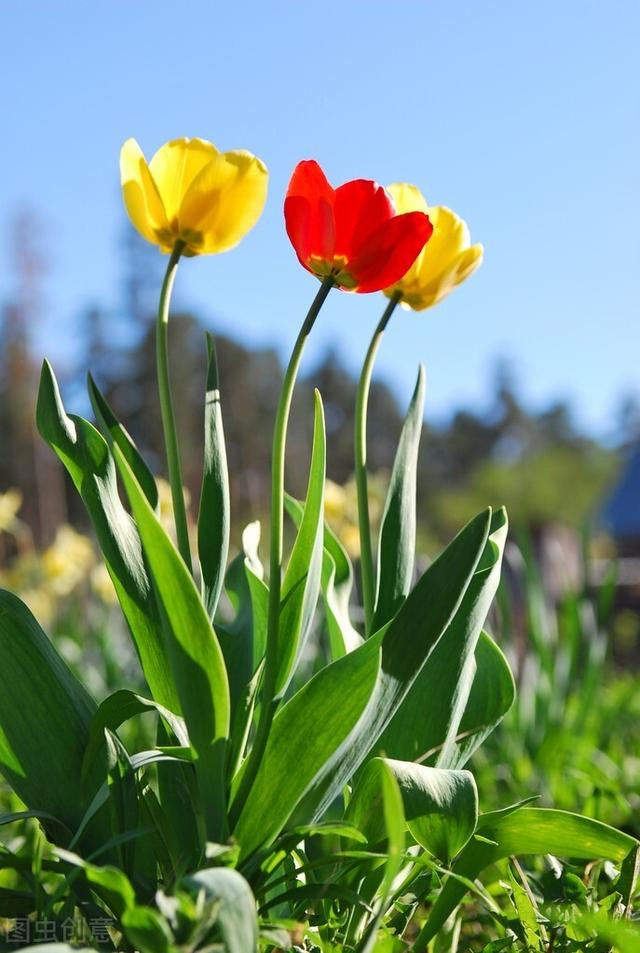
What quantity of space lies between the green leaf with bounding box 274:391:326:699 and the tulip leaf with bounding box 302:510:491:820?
111 mm

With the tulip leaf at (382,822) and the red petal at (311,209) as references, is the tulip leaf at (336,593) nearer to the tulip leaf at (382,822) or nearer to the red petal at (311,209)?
the tulip leaf at (382,822)

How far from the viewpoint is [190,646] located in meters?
0.78

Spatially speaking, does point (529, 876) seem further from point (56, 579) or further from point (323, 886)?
point (56, 579)

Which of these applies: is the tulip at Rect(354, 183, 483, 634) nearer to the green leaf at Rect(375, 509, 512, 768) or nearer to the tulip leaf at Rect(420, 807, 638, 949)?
the green leaf at Rect(375, 509, 512, 768)

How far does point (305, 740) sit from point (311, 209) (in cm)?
48

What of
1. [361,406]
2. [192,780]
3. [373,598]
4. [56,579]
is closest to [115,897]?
[192,780]

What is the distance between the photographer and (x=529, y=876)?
44.9 inches

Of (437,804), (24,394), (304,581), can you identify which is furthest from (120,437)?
(24,394)

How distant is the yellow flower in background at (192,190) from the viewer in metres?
0.91

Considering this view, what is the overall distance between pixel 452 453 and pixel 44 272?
15.5m

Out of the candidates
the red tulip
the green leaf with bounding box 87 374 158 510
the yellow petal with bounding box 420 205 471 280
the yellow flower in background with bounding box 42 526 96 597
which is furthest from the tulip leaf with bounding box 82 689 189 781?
the yellow flower in background with bounding box 42 526 96 597

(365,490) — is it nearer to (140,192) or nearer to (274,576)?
(274,576)

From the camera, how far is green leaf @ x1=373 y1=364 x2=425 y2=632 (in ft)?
3.28

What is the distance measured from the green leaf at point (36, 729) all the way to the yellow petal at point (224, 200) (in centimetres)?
41
